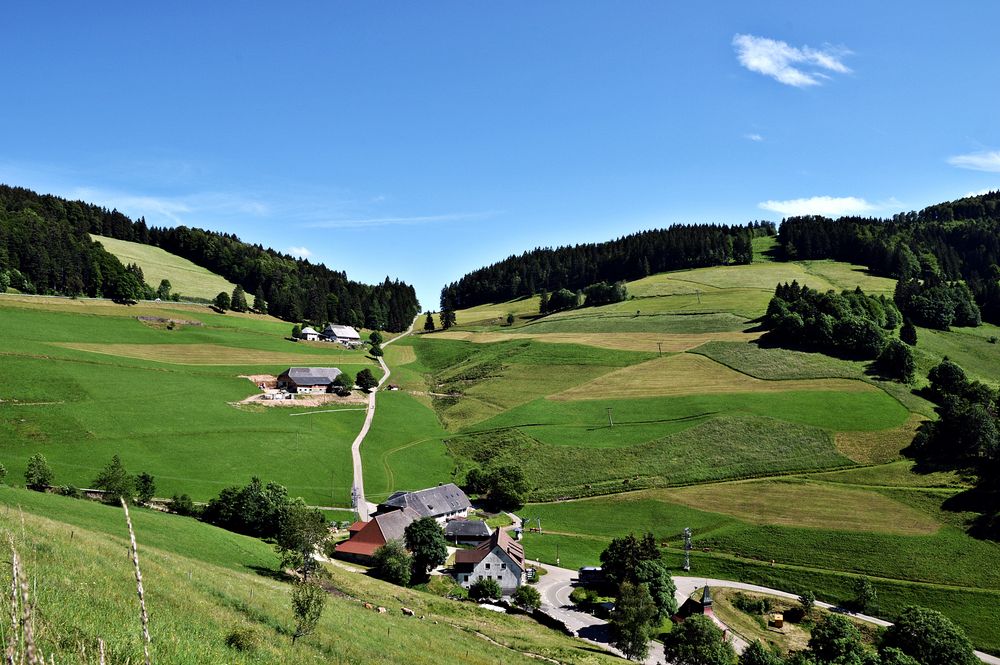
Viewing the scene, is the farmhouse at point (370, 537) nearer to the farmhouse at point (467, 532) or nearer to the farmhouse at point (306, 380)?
the farmhouse at point (467, 532)

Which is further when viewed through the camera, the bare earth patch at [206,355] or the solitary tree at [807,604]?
the bare earth patch at [206,355]

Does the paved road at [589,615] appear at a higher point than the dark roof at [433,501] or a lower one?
lower

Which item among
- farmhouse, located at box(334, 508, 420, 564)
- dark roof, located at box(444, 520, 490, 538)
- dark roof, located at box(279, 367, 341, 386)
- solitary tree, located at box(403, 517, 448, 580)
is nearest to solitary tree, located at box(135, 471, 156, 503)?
farmhouse, located at box(334, 508, 420, 564)

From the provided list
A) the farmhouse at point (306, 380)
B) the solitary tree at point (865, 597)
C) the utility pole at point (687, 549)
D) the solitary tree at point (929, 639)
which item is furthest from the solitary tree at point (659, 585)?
the farmhouse at point (306, 380)

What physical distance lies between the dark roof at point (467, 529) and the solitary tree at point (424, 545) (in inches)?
417

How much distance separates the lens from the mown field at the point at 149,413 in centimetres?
7038

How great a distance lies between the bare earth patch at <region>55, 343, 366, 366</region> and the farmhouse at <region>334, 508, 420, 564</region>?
200ft

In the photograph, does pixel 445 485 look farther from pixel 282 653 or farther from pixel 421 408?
pixel 282 653

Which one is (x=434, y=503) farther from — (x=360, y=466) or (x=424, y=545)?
(x=424, y=545)

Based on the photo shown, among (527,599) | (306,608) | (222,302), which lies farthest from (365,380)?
(306,608)

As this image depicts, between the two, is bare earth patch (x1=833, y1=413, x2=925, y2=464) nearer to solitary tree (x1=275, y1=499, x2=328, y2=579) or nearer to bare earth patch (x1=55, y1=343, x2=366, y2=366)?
A: solitary tree (x1=275, y1=499, x2=328, y2=579)

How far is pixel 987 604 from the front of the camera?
54625 mm

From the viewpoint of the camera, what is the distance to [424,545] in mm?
61844

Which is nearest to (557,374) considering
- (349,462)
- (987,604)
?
(349,462)
